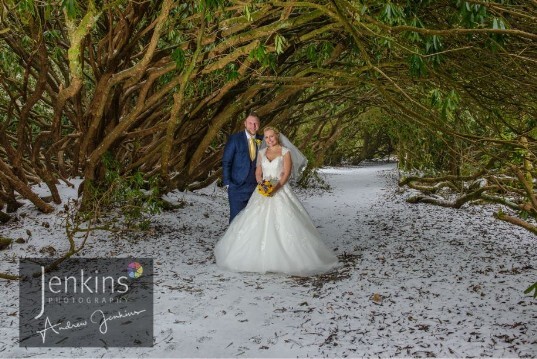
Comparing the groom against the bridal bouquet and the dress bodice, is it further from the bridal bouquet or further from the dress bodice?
the bridal bouquet

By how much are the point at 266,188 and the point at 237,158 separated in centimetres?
85

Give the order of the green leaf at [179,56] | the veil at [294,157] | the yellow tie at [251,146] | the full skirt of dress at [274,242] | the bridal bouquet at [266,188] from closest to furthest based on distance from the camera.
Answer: the green leaf at [179,56] → the full skirt of dress at [274,242] → the bridal bouquet at [266,188] → the veil at [294,157] → the yellow tie at [251,146]

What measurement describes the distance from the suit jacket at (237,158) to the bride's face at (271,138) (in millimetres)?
488

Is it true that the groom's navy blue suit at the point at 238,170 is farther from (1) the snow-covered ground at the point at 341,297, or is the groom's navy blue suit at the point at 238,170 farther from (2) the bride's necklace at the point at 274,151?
(1) the snow-covered ground at the point at 341,297

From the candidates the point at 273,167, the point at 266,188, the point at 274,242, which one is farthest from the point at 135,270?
the point at 273,167

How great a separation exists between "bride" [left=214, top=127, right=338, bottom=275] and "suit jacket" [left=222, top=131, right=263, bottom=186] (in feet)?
0.88

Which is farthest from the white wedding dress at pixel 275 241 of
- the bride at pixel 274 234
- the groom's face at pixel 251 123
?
the groom's face at pixel 251 123

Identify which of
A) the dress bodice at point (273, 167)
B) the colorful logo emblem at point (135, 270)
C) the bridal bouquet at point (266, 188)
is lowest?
the colorful logo emblem at point (135, 270)

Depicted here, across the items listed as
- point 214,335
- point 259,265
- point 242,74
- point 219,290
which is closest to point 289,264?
point 259,265

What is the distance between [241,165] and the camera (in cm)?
695

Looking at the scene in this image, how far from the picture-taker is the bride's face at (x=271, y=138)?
6.51 metres

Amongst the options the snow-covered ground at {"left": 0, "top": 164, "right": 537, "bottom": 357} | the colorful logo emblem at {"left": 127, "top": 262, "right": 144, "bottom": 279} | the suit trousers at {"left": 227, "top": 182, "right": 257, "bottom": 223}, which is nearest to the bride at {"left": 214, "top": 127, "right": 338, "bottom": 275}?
the snow-covered ground at {"left": 0, "top": 164, "right": 537, "bottom": 357}

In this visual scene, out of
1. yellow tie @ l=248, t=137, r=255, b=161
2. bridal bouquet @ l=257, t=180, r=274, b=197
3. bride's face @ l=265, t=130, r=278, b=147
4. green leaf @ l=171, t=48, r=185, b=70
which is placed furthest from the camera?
yellow tie @ l=248, t=137, r=255, b=161

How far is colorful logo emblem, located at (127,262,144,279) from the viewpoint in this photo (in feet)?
18.7
